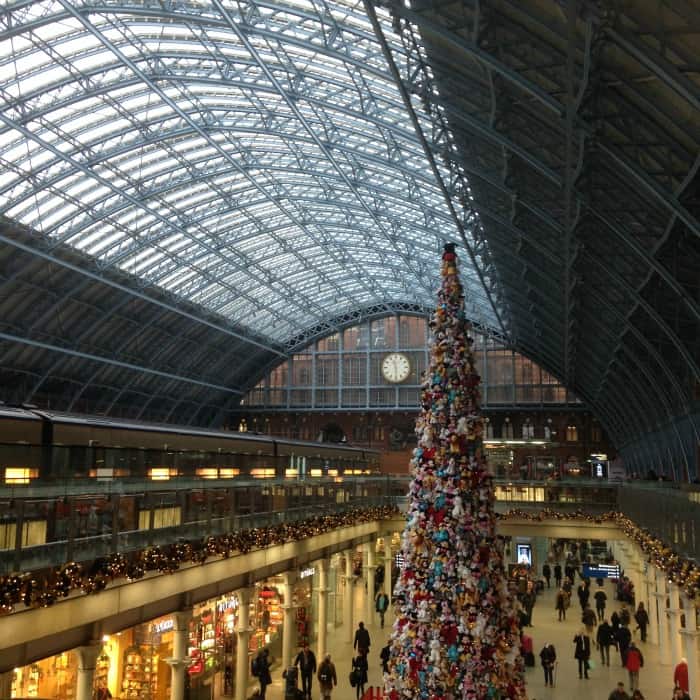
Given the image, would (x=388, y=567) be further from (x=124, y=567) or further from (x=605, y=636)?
(x=124, y=567)

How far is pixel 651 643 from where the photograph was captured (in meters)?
34.7

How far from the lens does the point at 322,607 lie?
32125 millimetres

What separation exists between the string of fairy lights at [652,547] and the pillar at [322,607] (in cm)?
1236

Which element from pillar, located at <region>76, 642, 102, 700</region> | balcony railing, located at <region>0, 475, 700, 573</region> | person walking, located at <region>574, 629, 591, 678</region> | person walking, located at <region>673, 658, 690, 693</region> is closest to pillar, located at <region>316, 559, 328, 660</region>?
balcony railing, located at <region>0, 475, 700, 573</region>

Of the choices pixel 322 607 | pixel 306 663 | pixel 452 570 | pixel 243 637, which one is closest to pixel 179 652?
pixel 243 637

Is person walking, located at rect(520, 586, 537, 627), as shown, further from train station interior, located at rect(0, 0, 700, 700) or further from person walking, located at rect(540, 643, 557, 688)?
person walking, located at rect(540, 643, 557, 688)

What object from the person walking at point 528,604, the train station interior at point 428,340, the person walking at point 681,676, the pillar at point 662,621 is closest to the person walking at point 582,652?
the train station interior at point 428,340

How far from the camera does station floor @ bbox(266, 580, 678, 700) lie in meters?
25.8

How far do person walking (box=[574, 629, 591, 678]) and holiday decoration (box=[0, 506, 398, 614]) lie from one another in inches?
402

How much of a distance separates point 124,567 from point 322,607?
17652 mm

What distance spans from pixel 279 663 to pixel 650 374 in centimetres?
1885

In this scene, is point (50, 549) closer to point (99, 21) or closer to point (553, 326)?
point (99, 21)

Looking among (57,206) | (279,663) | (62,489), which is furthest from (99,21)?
(279,663)

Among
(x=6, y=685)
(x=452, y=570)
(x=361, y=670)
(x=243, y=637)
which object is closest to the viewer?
(x=452, y=570)
